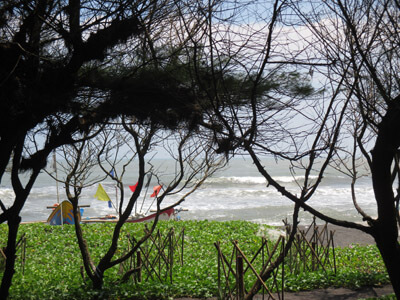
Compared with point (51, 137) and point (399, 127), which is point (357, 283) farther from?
point (51, 137)

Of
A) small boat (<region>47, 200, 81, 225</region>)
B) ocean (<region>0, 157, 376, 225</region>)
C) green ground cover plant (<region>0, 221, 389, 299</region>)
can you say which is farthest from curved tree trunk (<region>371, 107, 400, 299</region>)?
ocean (<region>0, 157, 376, 225</region>)

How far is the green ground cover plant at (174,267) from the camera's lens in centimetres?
783

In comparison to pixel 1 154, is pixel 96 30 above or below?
above

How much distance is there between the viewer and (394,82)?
200 inches

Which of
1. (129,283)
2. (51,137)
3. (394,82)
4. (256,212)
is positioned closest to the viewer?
(51,137)

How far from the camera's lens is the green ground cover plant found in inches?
308

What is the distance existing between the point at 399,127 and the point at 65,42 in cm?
283

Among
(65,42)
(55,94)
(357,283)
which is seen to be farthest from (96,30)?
(357,283)

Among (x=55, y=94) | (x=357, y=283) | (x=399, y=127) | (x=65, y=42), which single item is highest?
(x=65, y=42)

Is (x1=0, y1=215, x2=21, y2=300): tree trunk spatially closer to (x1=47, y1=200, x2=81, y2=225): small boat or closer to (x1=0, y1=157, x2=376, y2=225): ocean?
(x1=47, y1=200, x2=81, y2=225): small boat

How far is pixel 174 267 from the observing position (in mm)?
9836

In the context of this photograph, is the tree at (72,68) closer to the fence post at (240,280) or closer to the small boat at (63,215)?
the fence post at (240,280)

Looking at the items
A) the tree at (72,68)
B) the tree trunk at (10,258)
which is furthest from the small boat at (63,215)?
the tree at (72,68)

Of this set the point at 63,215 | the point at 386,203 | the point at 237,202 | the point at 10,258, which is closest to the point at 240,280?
the point at 386,203
